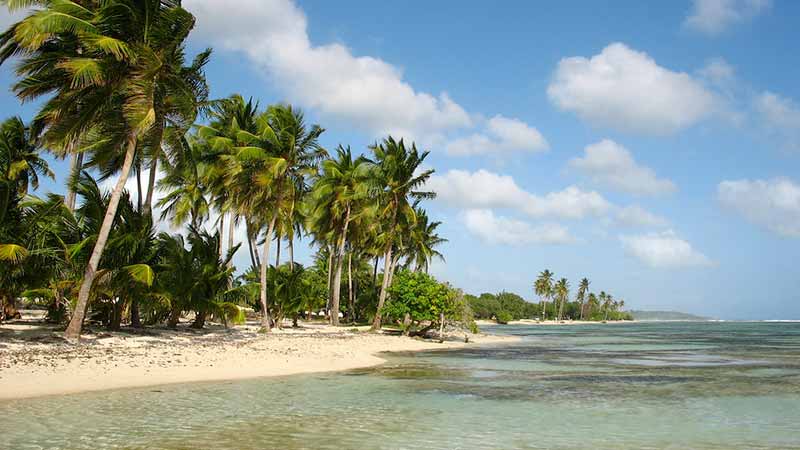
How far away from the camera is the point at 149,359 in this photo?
16828mm

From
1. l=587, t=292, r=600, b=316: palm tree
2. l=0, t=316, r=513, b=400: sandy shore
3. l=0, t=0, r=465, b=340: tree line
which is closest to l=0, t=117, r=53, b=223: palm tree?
l=0, t=0, r=465, b=340: tree line

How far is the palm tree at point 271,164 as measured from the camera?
1216 inches

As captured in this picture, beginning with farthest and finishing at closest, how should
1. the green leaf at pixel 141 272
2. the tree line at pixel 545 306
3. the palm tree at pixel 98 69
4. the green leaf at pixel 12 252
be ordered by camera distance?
the tree line at pixel 545 306, the green leaf at pixel 141 272, the palm tree at pixel 98 69, the green leaf at pixel 12 252

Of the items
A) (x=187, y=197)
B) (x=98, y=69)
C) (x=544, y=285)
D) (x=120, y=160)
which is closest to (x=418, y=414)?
(x=98, y=69)

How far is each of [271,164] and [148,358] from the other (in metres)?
15.4

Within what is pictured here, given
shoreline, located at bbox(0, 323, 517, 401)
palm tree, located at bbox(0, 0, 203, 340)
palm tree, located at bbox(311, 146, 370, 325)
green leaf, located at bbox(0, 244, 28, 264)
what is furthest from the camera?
palm tree, located at bbox(311, 146, 370, 325)

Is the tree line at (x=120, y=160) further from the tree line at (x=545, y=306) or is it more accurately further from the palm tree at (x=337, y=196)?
the tree line at (x=545, y=306)

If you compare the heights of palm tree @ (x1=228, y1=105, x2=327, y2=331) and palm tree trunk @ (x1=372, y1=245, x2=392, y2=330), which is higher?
palm tree @ (x1=228, y1=105, x2=327, y2=331)

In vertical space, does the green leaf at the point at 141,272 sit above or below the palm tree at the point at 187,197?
below

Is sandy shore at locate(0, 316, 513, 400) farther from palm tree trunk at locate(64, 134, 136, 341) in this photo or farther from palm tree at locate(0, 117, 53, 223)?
palm tree at locate(0, 117, 53, 223)

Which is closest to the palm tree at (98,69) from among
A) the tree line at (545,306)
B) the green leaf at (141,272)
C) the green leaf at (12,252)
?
the green leaf at (141,272)

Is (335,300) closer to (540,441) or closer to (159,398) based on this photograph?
(159,398)

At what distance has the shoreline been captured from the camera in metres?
13.2

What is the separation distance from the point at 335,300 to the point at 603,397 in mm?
29318
